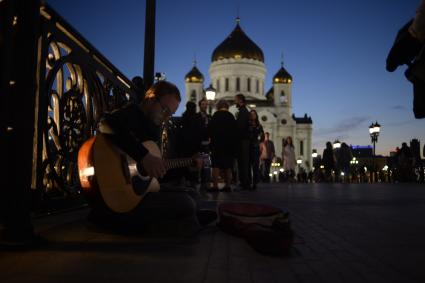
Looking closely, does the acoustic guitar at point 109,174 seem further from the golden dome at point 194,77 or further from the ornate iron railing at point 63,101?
the golden dome at point 194,77

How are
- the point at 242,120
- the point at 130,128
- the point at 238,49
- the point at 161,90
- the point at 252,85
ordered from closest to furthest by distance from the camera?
the point at 130,128
the point at 161,90
the point at 242,120
the point at 238,49
the point at 252,85

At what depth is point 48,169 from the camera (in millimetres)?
4133

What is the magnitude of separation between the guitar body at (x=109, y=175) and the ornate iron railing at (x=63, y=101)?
0.67 m

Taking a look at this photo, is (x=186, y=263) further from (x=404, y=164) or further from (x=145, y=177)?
(x=404, y=164)

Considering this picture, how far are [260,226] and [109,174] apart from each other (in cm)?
108

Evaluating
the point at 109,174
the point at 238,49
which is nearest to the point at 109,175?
the point at 109,174

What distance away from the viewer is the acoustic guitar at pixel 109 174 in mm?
2881

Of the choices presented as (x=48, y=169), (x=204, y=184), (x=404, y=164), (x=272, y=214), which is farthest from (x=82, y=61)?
(x=404, y=164)

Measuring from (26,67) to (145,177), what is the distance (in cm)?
111

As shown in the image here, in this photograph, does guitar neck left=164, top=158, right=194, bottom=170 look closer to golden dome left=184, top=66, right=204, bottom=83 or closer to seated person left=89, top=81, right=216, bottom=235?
seated person left=89, top=81, right=216, bottom=235

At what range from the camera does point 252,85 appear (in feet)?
239

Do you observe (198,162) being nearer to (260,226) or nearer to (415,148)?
(260,226)

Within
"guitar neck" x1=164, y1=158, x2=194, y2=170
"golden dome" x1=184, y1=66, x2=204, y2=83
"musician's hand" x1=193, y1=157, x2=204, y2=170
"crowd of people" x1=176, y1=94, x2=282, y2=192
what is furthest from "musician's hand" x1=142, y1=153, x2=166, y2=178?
"golden dome" x1=184, y1=66, x2=204, y2=83

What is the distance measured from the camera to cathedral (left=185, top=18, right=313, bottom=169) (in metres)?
69.9
